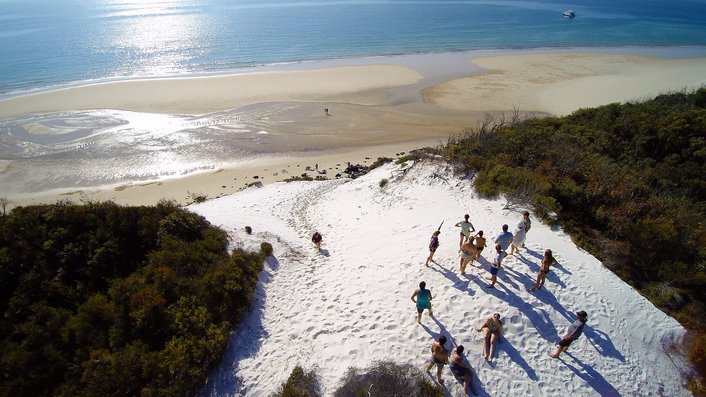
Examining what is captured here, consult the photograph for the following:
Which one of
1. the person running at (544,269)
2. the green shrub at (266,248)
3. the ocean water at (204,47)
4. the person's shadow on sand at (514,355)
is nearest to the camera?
the person's shadow on sand at (514,355)

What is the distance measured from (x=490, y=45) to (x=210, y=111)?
48021 mm

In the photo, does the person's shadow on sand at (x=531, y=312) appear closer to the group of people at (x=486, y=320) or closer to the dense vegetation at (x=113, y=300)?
the group of people at (x=486, y=320)

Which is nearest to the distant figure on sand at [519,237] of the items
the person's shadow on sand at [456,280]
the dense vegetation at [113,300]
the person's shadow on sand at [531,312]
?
the person's shadow on sand at [531,312]

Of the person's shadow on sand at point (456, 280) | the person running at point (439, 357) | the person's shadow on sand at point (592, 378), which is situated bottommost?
the person's shadow on sand at point (592, 378)

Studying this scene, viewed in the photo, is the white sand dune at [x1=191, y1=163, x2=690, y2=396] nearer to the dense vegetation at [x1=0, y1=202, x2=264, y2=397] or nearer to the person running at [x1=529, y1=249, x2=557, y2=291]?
the person running at [x1=529, y1=249, x2=557, y2=291]

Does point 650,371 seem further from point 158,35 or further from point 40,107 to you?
point 158,35

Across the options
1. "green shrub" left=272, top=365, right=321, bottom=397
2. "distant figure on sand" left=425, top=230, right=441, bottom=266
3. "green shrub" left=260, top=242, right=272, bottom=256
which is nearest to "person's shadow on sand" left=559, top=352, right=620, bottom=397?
"distant figure on sand" left=425, top=230, right=441, bottom=266

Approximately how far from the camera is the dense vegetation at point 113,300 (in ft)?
26.0

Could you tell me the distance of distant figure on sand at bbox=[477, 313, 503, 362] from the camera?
8320 millimetres

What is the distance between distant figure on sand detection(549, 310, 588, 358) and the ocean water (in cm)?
2387

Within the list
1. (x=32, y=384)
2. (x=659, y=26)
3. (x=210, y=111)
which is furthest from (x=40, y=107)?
(x=659, y=26)

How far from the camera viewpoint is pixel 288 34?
2719 inches

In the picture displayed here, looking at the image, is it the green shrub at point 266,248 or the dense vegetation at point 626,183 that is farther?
the green shrub at point 266,248

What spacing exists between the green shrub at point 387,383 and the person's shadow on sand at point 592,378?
3108 mm
